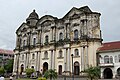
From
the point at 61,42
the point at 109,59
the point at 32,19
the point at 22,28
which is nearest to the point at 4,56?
the point at 22,28

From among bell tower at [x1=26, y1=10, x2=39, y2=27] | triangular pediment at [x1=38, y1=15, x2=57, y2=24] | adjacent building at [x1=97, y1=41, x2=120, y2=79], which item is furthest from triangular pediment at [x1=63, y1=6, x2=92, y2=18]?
bell tower at [x1=26, y1=10, x2=39, y2=27]

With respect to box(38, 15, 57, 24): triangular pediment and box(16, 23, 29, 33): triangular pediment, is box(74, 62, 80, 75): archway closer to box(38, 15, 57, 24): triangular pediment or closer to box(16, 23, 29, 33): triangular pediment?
box(38, 15, 57, 24): triangular pediment

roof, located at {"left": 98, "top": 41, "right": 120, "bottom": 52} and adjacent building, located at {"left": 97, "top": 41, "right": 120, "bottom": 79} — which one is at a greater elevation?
roof, located at {"left": 98, "top": 41, "right": 120, "bottom": 52}

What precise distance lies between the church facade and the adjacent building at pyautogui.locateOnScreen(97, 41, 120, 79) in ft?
5.20

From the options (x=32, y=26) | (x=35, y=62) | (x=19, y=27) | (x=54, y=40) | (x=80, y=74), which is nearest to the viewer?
(x=80, y=74)

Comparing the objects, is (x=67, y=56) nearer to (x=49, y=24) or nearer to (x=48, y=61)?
(x=48, y=61)

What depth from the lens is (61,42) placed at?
157ft

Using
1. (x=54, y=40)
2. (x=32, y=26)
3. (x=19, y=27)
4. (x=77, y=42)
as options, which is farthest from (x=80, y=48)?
(x=19, y=27)

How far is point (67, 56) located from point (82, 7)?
11.6 m

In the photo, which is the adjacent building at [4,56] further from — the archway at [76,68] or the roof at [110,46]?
the roof at [110,46]

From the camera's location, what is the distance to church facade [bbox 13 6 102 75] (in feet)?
142

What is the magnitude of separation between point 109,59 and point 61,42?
485 inches

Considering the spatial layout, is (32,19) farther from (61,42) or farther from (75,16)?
(75,16)

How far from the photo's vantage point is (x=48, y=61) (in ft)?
165
